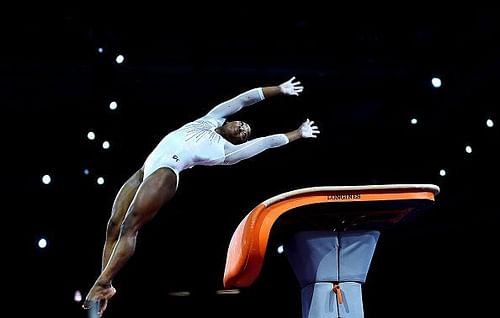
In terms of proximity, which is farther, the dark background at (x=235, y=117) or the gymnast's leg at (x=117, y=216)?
the dark background at (x=235, y=117)

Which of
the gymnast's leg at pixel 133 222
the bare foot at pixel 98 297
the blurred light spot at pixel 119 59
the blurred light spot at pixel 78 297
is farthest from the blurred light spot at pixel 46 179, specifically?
the bare foot at pixel 98 297

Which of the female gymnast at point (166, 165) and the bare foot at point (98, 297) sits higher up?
the female gymnast at point (166, 165)

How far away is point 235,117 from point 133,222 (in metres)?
2.59

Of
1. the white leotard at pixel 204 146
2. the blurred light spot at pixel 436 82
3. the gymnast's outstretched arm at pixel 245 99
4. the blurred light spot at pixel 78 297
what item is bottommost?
the blurred light spot at pixel 78 297

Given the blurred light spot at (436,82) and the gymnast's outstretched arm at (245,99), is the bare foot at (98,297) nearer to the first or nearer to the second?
the gymnast's outstretched arm at (245,99)

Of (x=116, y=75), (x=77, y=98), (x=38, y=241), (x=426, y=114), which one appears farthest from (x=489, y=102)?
(x=38, y=241)

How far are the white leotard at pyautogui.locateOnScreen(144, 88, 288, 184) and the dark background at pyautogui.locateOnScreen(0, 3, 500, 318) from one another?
1.90m

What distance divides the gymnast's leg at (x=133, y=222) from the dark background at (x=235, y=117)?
7.33 ft

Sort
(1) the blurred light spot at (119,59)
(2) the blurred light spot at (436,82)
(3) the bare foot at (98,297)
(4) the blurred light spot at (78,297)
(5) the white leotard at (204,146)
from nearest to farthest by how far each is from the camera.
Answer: (3) the bare foot at (98,297)
(5) the white leotard at (204,146)
(1) the blurred light spot at (119,59)
(4) the blurred light spot at (78,297)
(2) the blurred light spot at (436,82)

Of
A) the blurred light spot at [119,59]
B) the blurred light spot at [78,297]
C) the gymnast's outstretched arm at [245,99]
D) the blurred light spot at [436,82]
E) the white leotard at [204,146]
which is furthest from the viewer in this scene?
the blurred light spot at [436,82]

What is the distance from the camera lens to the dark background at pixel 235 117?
4930 mm

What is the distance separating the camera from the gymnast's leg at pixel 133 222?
260cm

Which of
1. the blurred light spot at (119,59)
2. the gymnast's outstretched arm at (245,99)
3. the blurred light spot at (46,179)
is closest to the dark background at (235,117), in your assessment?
the blurred light spot at (46,179)

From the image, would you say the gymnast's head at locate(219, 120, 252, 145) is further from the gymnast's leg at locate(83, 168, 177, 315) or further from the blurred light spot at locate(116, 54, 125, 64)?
the blurred light spot at locate(116, 54, 125, 64)
